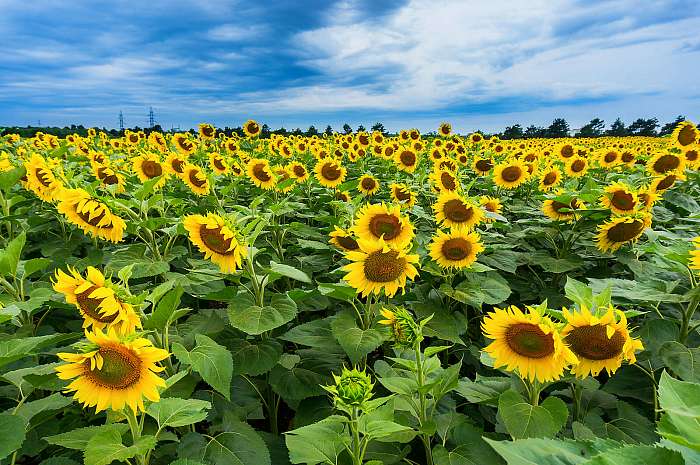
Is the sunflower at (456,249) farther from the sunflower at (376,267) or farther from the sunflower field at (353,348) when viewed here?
the sunflower at (376,267)

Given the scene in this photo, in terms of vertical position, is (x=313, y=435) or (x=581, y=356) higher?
(x=581, y=356)

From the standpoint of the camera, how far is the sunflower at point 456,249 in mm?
3365

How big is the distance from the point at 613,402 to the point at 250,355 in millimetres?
2032

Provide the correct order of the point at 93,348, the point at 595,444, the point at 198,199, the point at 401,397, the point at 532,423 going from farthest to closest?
the point at 198,199, the point at 401,397, the point at 532,423, the point at 93,348, the point at 595,444

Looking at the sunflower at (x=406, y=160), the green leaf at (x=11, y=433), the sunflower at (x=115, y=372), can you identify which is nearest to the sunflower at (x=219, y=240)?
the sunflower at (x=115, y=372)

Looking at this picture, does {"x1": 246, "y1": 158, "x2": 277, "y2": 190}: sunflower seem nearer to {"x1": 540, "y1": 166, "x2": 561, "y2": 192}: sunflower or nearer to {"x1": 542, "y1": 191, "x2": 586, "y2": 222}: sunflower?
{"x1": 542, "y1": 191, "x2": 586, "y2": 222}: sunflower

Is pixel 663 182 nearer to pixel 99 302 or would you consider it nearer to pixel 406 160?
pixel 406 160

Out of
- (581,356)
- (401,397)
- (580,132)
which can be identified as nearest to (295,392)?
(401,397)

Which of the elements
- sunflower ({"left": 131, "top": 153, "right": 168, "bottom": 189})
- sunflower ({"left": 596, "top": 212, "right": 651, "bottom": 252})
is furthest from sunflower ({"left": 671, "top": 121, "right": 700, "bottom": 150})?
sunflower ({"left": 131, "top": 153, "right": 168, "bottom": 189})

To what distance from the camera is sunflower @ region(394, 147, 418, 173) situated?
343 inches

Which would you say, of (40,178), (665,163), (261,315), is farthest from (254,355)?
(665,163)

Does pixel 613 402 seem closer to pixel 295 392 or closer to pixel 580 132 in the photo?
pixel 295 392

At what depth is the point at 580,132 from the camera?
4459cm

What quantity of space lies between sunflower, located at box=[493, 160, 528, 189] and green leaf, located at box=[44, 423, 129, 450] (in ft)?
20.1
